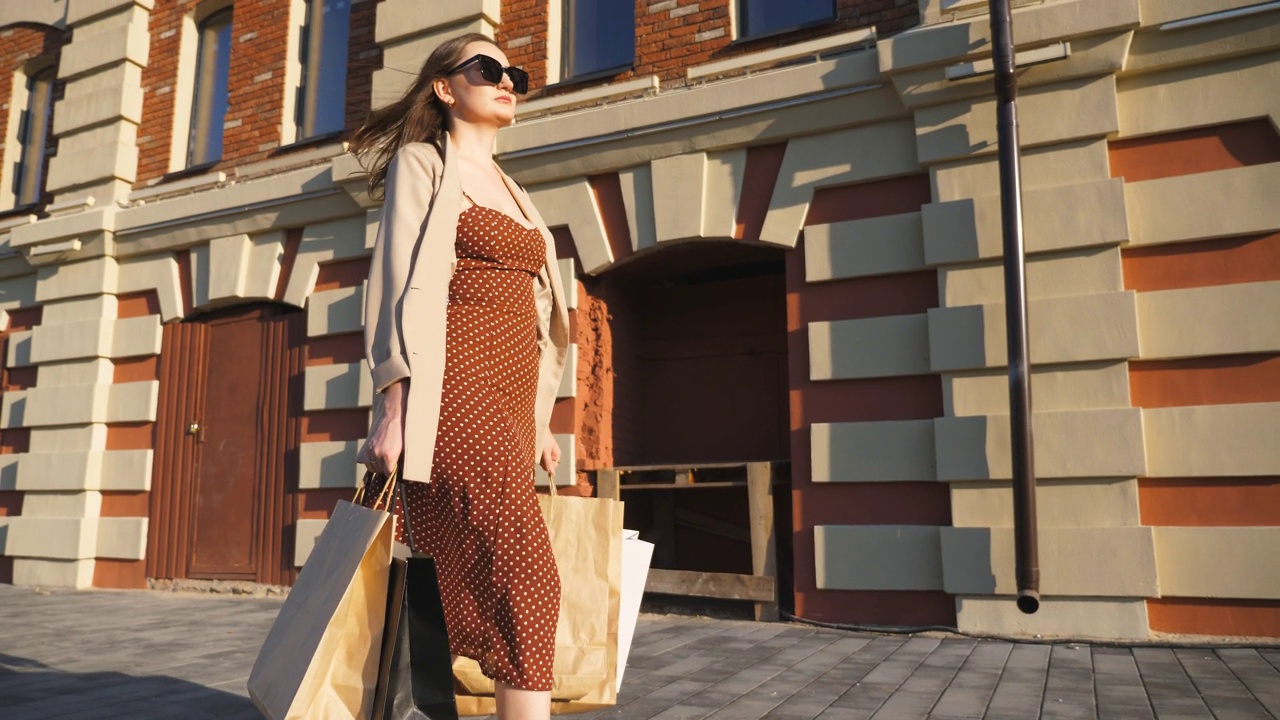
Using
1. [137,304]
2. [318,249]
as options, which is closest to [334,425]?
[318,249]

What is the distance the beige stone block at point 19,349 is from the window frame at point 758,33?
7.64 meters

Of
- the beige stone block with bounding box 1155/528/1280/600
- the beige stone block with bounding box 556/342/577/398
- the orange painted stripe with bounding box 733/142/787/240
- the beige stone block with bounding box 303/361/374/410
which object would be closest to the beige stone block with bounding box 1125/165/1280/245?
the beige stone block with bounding box 1155/528/1280/600

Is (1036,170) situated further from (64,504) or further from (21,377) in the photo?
(21,377)

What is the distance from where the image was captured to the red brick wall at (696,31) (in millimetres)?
5879

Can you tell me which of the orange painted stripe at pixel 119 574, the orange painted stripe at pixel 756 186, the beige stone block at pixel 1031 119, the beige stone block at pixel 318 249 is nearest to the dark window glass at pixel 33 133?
the orange painted stripe at pixel 119 574

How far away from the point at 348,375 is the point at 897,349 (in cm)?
433

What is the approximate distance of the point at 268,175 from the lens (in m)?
8.17

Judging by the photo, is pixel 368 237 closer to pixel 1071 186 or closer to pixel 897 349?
pixel 897 349

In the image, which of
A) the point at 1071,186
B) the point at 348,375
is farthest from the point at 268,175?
the point at 1071,186

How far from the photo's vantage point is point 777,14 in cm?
638

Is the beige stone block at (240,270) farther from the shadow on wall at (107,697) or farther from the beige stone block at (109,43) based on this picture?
the shadow on wall at (107,697)

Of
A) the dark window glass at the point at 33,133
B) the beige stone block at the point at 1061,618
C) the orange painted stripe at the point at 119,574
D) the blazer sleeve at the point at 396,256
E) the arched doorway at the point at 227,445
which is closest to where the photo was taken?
the blazer sleeve at the point at 396,256

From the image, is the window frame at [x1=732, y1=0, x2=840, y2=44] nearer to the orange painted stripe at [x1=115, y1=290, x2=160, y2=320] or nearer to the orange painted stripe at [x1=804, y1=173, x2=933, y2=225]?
the orange painted stripe at [x1=804, y1=173, x2=933, y2=225]

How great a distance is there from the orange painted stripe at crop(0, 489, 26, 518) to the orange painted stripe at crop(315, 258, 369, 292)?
13.5 ft
